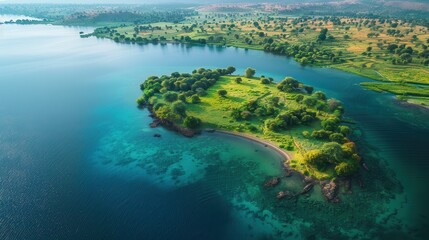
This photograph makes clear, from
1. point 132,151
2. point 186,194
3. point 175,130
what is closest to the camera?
point 186,194

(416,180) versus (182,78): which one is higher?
(182,78)

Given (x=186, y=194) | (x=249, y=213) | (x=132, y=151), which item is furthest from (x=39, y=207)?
(x=249, y=213)

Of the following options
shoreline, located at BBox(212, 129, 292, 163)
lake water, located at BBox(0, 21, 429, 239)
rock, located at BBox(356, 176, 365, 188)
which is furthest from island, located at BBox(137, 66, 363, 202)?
lake water, located at BBox(0, 21, 429, 239)

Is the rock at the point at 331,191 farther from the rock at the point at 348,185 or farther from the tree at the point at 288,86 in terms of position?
the tree at the point at 288,86

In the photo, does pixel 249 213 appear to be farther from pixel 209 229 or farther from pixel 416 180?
pixel 416 180

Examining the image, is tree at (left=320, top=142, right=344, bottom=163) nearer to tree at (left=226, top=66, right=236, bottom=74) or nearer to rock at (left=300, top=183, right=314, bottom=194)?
rock at (left=300, top=183, right=314, bottom=194)

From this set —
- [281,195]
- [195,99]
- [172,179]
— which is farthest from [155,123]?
A: [281,195]

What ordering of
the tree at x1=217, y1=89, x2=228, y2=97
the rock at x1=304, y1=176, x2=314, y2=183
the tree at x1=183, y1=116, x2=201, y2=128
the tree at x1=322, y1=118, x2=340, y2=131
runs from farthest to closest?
the tree at x1=217, y1=89, x2=228, y2=97, the tree at x1=183, y1=116, x2=201, y2=128, the tree at x1=322, y1=118, x2=340, y2=131, the rock at x1=304, y1=176, x2=314, y2=183
